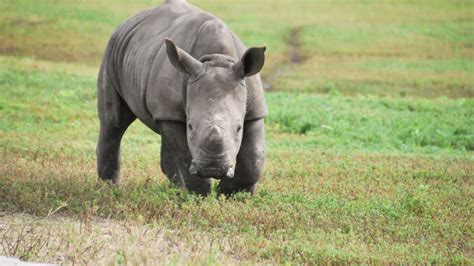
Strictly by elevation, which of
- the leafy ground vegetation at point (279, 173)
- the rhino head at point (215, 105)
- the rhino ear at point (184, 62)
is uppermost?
the rhino ear at point (184, 62)

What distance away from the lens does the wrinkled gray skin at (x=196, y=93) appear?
7.94 m

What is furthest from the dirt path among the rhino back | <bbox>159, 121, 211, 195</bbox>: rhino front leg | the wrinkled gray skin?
the rhino back

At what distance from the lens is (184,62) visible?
8258 millimetres

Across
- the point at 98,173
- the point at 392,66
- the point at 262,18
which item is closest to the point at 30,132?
the point at 98,173

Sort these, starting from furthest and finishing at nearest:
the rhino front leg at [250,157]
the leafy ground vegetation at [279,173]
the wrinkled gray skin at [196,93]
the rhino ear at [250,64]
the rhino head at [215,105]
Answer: the rhino front leg at [250,157] < the rhino ear at [250,64] < the wrinkled gray skin at [196,93] < the rhino head at [215,105] < the leafy ground vegetation at [279,173]

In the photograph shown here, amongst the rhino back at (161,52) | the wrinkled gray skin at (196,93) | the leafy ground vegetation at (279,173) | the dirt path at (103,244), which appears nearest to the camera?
the dirt path at (103,244)

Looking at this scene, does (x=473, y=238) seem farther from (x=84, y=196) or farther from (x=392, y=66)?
(x=392, y=66)

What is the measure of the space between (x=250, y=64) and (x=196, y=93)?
0.56 metres

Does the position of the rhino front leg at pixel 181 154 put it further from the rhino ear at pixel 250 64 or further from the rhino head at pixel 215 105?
the rhino ear at pixel 250 64

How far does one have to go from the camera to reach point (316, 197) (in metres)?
9.54

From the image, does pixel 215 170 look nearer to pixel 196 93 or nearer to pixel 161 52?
pixel 196 93

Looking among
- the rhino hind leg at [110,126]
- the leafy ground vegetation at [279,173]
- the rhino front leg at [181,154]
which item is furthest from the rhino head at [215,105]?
the rhino hind leg at [110,126]

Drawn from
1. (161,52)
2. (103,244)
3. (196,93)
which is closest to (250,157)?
(196,93)

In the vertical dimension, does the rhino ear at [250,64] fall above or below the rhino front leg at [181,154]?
above
